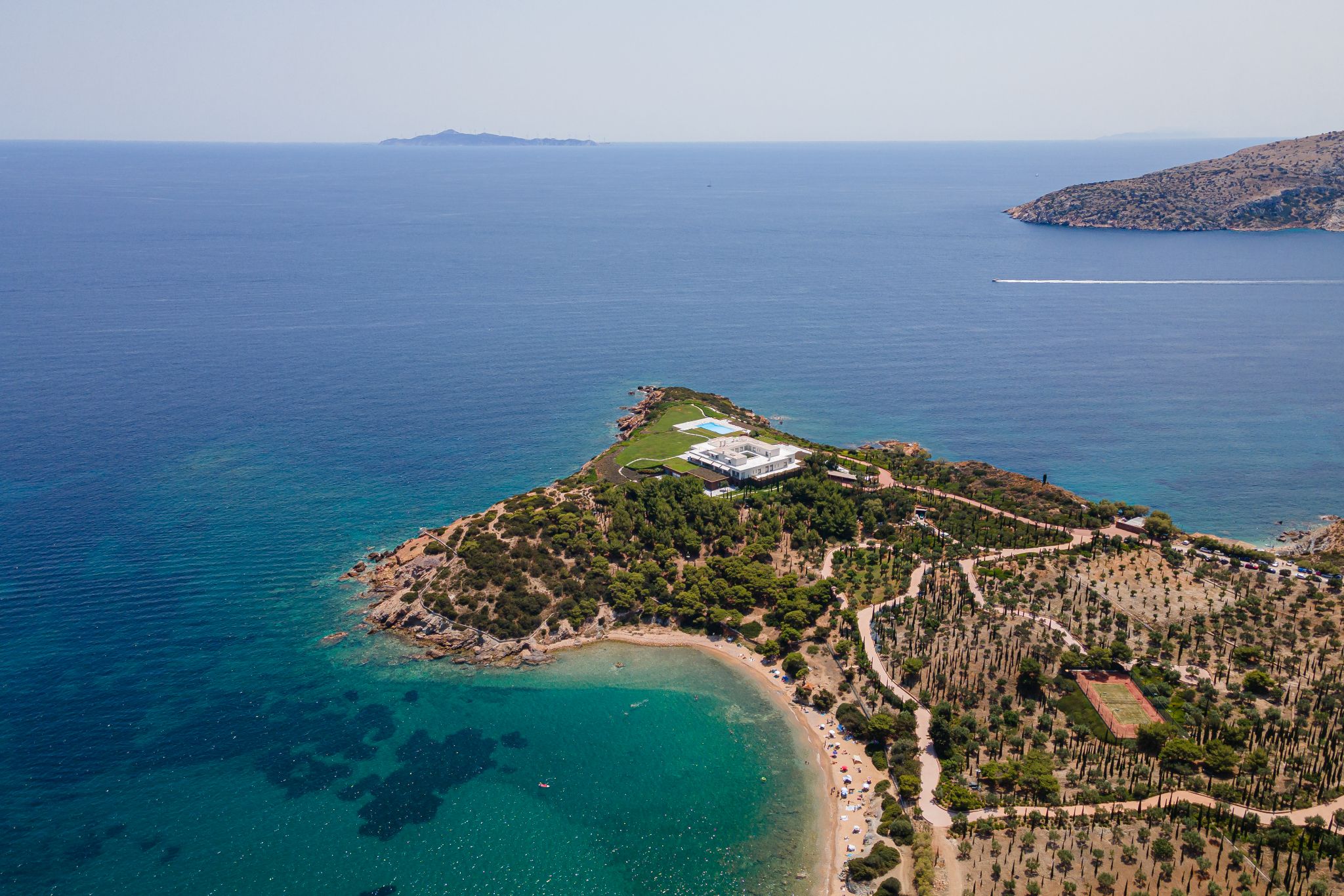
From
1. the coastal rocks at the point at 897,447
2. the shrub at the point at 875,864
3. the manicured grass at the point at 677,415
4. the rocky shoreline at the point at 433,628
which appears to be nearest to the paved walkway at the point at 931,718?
the shrub at the point at 875,864

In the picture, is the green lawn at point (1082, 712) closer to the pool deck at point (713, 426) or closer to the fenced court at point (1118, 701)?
the fenced court at point (1118, 701)

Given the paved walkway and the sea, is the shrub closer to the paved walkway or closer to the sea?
the sea

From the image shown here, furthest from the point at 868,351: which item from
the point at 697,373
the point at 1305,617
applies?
the point at 1305,617

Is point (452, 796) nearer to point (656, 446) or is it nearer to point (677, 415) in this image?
point (656, 446)

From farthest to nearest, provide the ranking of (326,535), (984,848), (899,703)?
(326,535) < (899,703) < (984,848)

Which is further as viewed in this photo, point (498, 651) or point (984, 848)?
point (498, 651)

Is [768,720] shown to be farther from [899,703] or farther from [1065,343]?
[1065,343]

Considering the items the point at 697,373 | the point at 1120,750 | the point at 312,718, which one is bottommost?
the point at 312,718

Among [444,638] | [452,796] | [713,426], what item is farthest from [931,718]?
[713,426]
